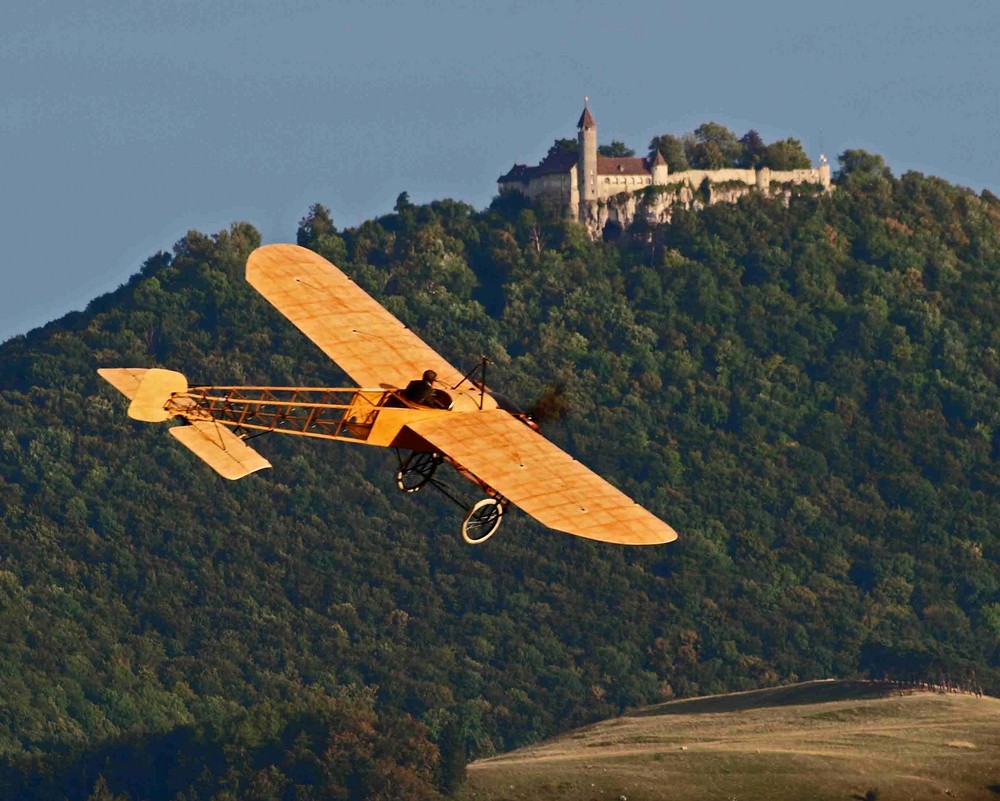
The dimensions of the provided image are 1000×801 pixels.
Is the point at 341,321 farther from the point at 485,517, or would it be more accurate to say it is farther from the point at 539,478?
the point at 539,478

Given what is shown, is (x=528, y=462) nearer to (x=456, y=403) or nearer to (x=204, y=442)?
(x=456, y=403)

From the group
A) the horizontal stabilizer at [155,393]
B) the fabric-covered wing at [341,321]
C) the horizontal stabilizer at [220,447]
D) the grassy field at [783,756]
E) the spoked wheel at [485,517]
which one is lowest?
the grassy field at [783,756]

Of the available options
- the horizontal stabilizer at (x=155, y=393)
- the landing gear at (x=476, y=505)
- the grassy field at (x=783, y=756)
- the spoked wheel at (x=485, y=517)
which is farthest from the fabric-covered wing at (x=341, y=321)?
the grassy field at (x=783, y=756)

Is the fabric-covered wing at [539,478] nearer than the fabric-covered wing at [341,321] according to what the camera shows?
Yes

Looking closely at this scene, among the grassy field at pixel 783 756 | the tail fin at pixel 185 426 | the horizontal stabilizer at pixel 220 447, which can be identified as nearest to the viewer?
the tail fin at pixel 185 426

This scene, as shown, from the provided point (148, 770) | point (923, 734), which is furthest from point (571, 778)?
point (148, 770)

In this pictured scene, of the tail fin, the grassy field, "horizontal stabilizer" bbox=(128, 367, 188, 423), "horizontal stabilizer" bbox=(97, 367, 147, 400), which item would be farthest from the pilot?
the grassy field

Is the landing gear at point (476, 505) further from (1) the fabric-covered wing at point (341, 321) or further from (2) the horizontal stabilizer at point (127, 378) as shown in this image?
(2) the horizontal stabilizer at point (127, 378)

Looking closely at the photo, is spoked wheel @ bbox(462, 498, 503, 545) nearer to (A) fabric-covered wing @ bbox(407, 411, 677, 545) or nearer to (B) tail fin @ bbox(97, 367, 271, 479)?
(A) fabric-covered wing @ bbox(407, 411, 677, 545)
